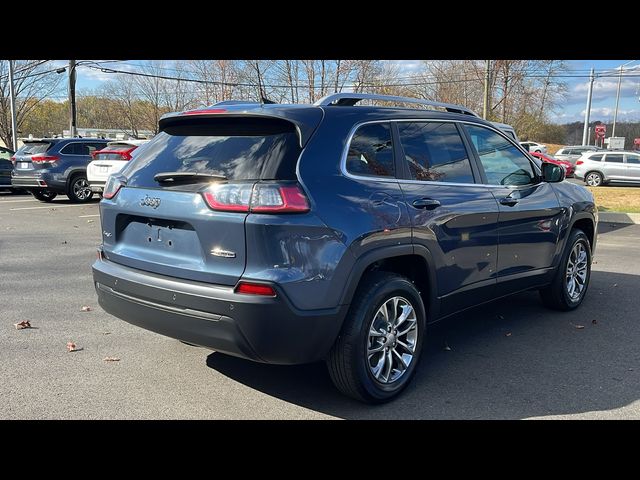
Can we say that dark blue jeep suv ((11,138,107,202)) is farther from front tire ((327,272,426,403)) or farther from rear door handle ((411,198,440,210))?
front tire ((327,272,426,403))

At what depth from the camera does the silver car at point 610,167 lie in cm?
2502

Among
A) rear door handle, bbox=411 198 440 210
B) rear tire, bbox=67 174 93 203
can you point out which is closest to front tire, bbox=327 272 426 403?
rear door handle, bbox=411 198 440 210

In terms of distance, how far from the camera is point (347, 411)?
11.7 ft

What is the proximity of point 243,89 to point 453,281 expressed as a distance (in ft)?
97.4

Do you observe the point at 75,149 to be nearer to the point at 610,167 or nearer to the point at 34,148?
the point at 34,148

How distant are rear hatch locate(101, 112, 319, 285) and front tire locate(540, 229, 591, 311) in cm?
358

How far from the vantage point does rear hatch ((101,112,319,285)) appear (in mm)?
3166

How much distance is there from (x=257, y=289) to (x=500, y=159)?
2.81 m

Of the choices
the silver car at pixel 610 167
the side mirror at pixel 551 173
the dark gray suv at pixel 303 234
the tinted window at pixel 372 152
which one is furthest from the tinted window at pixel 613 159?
the tinted window at pixel 372 152

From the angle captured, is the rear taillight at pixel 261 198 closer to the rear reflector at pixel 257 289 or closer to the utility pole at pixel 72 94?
the rear reflector at pixel 257 289

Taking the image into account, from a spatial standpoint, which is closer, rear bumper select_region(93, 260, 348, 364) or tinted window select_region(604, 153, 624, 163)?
rear bumper select_region(93, 260, 348, 364)

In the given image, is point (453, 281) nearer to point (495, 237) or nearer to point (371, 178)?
point (495, 237)

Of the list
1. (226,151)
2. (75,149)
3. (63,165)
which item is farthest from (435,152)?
(75,149)

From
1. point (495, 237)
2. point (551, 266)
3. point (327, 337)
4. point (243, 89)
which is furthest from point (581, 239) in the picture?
point (243, 89)
